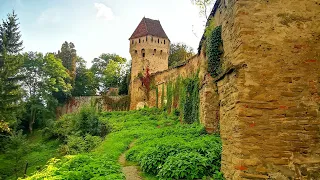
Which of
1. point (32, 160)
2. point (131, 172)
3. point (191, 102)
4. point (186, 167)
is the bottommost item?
point (32, 160)

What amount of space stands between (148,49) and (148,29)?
3.29 metres

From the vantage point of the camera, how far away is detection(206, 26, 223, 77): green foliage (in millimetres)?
9703

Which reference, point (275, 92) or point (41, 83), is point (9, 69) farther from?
point (275, 92)

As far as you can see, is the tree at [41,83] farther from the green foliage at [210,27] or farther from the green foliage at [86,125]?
the green foliage at [210,27]

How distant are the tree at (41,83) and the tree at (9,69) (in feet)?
30.5

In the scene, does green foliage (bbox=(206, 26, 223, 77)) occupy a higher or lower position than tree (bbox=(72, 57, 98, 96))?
lower

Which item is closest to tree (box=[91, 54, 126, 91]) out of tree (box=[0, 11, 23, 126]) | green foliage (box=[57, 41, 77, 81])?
green foliage (box=[57, 41, 77, 81])

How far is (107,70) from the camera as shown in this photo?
50625 millimetres

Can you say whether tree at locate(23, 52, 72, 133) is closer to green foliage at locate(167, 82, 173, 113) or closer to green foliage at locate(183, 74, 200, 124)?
green foliage at locate(167, 82, 173, 113)

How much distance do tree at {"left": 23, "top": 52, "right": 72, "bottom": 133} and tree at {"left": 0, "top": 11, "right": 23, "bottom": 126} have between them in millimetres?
9287

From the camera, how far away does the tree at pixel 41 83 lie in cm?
3450

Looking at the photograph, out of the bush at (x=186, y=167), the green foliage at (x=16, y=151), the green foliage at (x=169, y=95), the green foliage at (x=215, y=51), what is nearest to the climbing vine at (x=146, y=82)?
the green foliage at (x=169, y=95)

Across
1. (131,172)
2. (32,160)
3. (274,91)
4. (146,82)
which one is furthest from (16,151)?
(146,82)

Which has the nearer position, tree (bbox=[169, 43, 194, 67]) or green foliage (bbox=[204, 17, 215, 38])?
green foliage (bbox=[204, 17, 215, 38])
